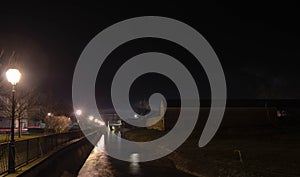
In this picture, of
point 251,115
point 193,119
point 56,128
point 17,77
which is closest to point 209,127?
point 193,119

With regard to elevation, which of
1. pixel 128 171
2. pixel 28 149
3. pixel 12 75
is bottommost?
pixel 128 171

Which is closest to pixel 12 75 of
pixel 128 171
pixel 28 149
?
pixel 28 149

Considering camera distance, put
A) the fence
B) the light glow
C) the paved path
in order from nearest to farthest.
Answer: the paved path, the fence, the light glow

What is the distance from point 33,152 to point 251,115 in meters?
38.2

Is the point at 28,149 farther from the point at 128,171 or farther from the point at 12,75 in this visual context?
the point at 128,171

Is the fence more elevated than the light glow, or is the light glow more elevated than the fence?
the light glow

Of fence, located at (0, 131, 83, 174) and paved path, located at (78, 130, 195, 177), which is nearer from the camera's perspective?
paved path, located at (78, 130, 195, 177)

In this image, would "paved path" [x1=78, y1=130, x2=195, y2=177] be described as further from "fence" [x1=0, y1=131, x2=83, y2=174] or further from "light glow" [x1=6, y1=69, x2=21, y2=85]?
"light glow" [x1=6, y1=69, x2=21, y2=85]

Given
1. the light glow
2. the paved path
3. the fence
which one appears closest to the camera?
the paved path

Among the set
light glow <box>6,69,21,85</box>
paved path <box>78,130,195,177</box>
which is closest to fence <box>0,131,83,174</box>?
light glow <box>6,69,21,85</box>

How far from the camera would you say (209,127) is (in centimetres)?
4356

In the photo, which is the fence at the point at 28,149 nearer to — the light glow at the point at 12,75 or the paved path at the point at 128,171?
the light glow at the point at 12,75

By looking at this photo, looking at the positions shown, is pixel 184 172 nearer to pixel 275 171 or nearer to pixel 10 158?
pixel 275 171

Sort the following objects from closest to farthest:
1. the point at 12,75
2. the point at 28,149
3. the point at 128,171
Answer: the point at 128,171
the point at 12,75
the point at 28,149
